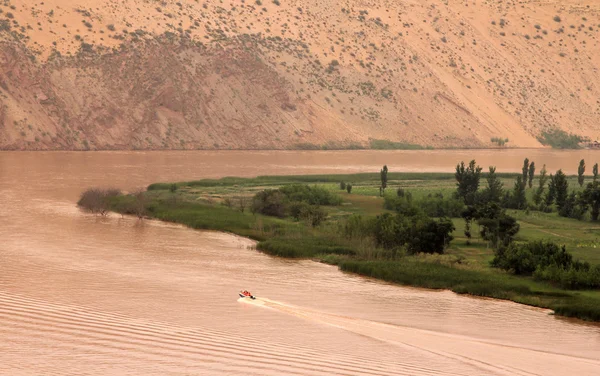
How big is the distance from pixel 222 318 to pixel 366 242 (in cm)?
1263

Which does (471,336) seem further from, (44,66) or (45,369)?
(44,66)

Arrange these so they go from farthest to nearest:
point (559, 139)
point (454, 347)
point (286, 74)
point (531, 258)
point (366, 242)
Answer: point (559, 139), point (286, 74), point (366, 242), point (531, 258), point (454, 347)

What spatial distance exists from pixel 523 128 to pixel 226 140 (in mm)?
42232

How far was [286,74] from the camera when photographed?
108375 mm

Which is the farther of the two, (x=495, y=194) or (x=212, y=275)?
(x=495, y=194)

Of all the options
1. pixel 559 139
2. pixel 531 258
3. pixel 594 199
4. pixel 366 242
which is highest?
pixel 559 139

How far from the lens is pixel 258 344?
1920 cm

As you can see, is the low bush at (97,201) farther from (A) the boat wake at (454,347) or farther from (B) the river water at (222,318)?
(A) the boat wake at (454,347)

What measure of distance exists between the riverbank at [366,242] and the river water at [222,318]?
79cm

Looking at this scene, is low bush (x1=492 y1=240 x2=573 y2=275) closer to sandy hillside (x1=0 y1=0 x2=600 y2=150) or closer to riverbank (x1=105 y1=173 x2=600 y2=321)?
riverbank (x1=105 y1=173 x2=600 y2=321)

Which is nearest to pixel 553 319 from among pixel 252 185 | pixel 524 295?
pixel 524 295

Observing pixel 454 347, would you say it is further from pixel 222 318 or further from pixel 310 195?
pixel 310 195

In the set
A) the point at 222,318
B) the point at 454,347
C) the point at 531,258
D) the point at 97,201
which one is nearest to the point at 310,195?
the point at 97,201

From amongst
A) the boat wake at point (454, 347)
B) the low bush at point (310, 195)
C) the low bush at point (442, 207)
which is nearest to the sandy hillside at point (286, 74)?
the low bush at point (310, 195)
